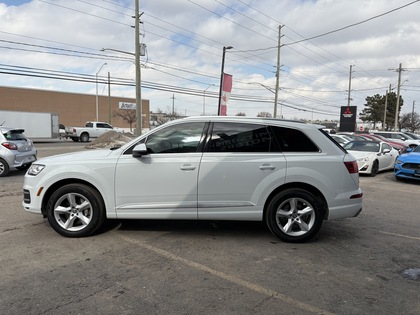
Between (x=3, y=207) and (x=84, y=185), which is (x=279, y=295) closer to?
(x=84, y=185)

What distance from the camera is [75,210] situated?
480cm


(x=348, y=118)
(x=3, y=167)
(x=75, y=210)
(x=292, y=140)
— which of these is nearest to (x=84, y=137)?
(x=3, y=167)

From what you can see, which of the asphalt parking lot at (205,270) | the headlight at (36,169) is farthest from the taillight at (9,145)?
the headlight at (36,169)

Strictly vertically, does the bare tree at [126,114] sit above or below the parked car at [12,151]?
above

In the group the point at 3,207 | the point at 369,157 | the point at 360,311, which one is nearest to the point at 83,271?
the point at 360,311

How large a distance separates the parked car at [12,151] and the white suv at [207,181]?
6.51m

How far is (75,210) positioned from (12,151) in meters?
7.01

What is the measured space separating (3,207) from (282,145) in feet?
18.3

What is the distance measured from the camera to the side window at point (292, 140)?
15.9 ft

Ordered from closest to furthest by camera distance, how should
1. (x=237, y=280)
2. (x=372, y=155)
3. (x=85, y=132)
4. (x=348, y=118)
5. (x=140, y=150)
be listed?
(x=237, y=280) → (x=140, y=150) → (x=372, y=155) → (x=85, y=132) → (x=348, y=118)

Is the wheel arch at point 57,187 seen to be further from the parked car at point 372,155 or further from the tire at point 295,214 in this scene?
the parked car at point 372,155

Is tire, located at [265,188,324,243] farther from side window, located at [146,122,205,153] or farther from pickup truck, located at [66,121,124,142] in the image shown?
pickup truck, located at [66,121,124,142]

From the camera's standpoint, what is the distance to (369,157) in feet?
41.2

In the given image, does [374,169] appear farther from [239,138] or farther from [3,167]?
[3,167]
